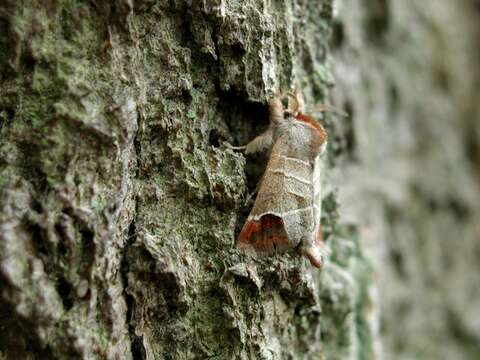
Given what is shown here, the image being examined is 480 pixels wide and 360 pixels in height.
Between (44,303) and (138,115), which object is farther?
(138,115)

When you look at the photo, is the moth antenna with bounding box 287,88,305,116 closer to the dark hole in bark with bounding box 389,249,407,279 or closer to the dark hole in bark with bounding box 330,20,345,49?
the dark hole in bark with bounding box 330,20,345,49

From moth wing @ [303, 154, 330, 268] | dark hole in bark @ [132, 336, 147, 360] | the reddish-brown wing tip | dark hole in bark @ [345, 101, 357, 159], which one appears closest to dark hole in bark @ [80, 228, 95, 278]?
dark hole in bark @ [132, 336, 147, 360]

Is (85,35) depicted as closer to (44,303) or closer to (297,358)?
(44,303)

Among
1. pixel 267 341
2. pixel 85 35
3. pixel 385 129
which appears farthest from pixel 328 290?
pixel 385 129

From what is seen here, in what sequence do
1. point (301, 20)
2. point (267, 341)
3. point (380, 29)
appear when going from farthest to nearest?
point (380, 29) → point (301, 20) → point (267, 341)

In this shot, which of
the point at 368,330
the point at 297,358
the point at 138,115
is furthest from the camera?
the point at 368,330

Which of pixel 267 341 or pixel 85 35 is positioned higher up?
pixel 85 35

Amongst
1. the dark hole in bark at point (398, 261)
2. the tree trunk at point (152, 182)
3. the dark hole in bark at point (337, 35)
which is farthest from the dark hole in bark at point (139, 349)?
the dark hole in bark at point (398, 261)
